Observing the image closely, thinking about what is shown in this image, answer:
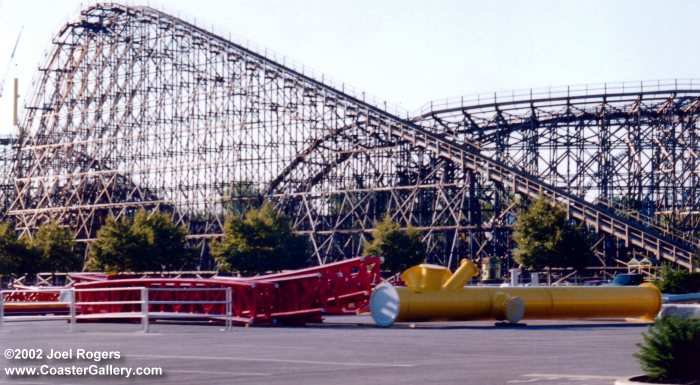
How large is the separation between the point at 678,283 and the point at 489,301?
37.5 ft

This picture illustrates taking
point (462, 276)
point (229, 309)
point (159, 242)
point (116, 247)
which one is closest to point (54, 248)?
point (116, 247)

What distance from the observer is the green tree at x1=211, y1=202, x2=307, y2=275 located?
207 ft

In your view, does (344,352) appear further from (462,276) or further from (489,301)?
(489,301)

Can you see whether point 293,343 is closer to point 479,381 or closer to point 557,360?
point 557,360

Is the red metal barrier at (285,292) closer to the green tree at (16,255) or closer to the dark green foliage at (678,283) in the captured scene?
the dark green foliage at (678,283)

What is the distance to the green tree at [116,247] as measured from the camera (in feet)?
218

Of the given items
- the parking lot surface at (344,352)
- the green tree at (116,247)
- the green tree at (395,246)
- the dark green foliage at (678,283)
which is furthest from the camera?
the green tree at (116,247)

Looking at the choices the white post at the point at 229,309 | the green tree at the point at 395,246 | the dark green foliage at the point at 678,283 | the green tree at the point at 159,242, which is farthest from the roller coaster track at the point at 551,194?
the white post at the point at 229,309

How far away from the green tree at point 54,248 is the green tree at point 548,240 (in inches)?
1088

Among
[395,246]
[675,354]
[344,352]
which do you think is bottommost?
[344,352]

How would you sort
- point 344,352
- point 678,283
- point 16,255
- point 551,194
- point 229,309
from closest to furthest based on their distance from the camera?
point 344,352 → point 229,309 → point 678,283 → point 551,194 → point 16,255

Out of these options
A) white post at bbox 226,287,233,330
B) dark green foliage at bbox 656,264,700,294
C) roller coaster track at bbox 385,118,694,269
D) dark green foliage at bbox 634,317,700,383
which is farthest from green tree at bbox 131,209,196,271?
dark green foliage at bbox 634,317,700,383

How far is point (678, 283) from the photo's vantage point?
125ft

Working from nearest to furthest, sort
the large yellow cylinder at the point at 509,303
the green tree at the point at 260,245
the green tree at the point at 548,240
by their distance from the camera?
the large yellow cylinder at the point at 509,303, the green tree at the point at 548,240, the green tree at the point at 260,245
